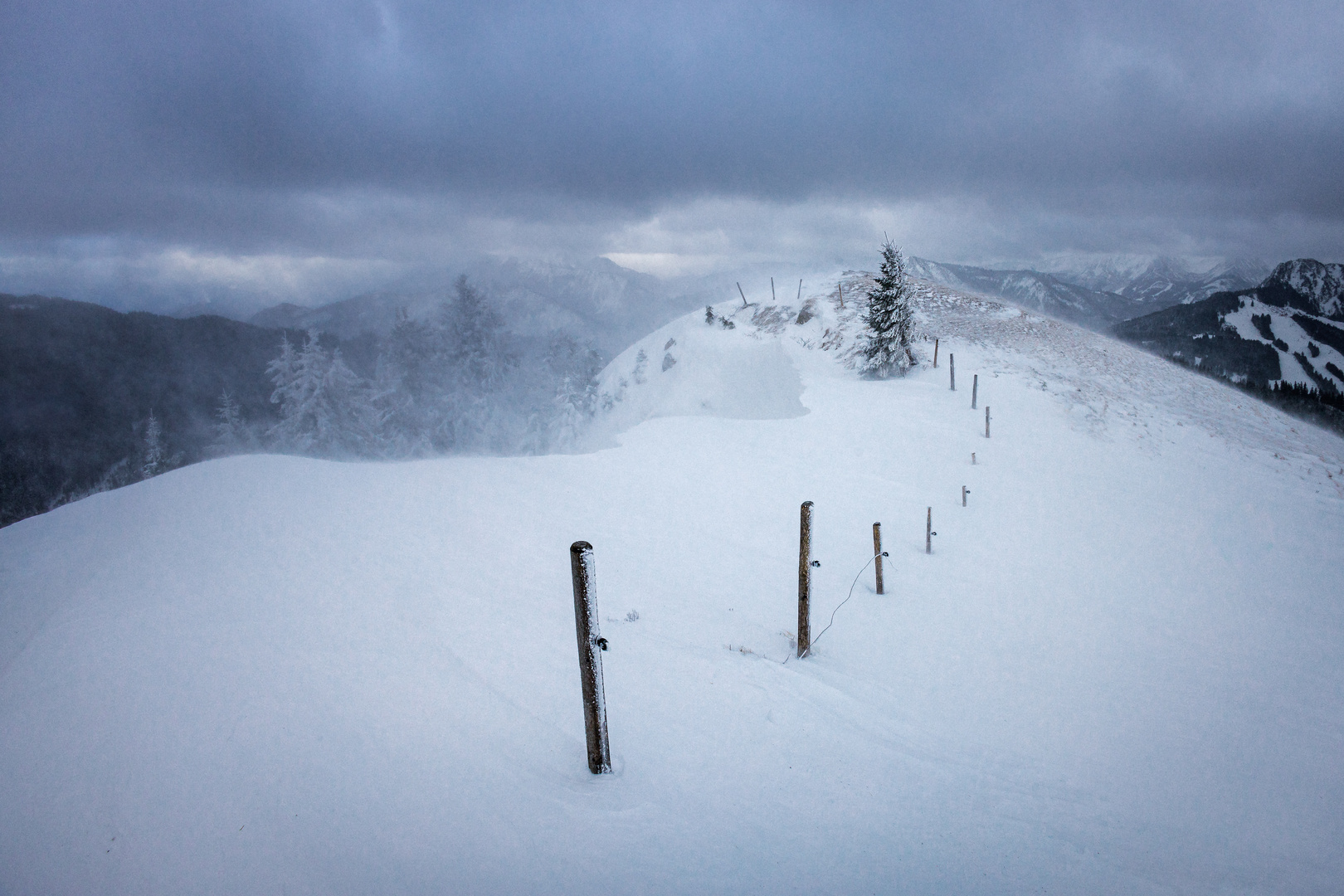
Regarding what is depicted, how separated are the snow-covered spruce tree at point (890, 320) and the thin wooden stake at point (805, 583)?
2306cm

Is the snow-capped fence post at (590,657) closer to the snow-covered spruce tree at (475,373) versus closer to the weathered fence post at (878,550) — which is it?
the weathered fence post at (878,550)

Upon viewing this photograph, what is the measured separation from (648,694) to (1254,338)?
18770 centimetres

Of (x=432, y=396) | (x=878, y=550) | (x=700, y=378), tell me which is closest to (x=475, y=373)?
(x=432, y=396)

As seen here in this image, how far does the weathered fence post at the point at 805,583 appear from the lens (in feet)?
22.5

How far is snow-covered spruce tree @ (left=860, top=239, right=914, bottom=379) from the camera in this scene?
26.2 metres

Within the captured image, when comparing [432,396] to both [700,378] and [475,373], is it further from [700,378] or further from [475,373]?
[700,378]

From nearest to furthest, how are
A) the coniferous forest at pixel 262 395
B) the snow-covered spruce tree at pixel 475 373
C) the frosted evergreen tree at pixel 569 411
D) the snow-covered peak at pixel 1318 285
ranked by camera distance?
the coniferous forest at pixel 262 395
the frosted evergreen tree at pixel 569 411
the snow-covered spruce tree at pixel 475 373
the snow-covered peak at pixel 1318 285

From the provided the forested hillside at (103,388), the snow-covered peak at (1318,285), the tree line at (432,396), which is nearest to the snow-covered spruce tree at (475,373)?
the tree line at (432,396)

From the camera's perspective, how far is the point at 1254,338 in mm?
121000

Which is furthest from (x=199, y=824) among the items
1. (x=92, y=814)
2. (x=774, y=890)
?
(x=774, y=890)

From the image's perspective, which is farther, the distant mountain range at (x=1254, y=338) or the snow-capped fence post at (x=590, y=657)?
the distant mountain range at (x=1254, y=338)

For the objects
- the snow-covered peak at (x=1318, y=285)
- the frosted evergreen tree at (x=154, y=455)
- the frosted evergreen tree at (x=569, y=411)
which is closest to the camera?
the frosted evergreen tree at (x=154, y=455)

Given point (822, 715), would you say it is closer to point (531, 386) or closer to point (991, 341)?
point (991, 341)

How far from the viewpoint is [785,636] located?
800 centimetres
